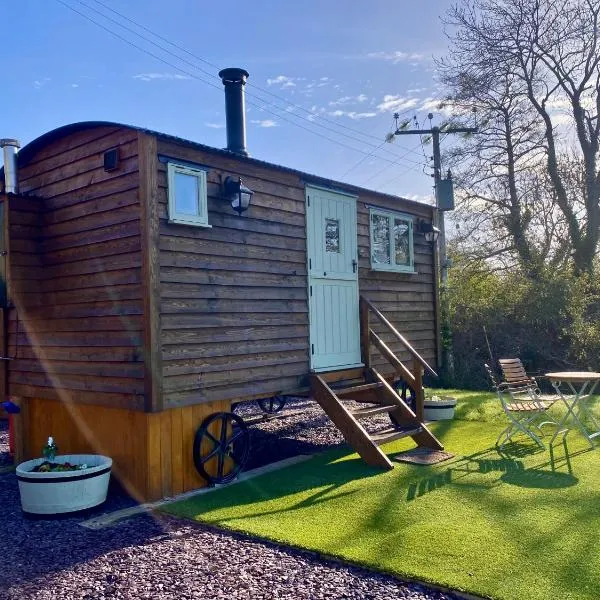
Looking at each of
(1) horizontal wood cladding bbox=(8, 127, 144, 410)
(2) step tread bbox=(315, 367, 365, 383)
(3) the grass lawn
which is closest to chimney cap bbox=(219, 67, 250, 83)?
(1) horizontal wood cladding bbox=(8, 127, 144, 410)

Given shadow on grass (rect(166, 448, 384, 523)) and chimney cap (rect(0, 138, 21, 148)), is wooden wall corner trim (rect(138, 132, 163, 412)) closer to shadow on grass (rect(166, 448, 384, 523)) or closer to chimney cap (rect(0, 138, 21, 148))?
shadow on grass (rect(166, 448, 384, 523))

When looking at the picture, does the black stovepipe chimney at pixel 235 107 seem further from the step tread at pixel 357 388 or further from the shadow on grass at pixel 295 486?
the shadow on grass at pixel 295 486

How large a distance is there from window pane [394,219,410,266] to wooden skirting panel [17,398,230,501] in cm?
374

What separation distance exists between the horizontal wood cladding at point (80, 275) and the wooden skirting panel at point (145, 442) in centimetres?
19

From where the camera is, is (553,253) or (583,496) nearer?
(583,496)

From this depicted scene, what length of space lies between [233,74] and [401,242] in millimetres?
3266

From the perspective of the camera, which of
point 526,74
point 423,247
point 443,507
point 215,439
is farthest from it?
point 526,74

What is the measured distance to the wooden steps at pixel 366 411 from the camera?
19.0 feet

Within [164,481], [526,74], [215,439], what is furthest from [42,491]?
[526,74]

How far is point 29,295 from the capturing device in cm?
602

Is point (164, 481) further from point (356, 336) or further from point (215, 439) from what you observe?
point (356, 336)

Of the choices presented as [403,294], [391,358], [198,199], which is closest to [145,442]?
[198,199]

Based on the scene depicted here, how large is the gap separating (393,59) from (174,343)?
9.52m

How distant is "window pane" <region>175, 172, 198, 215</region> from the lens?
518cm
